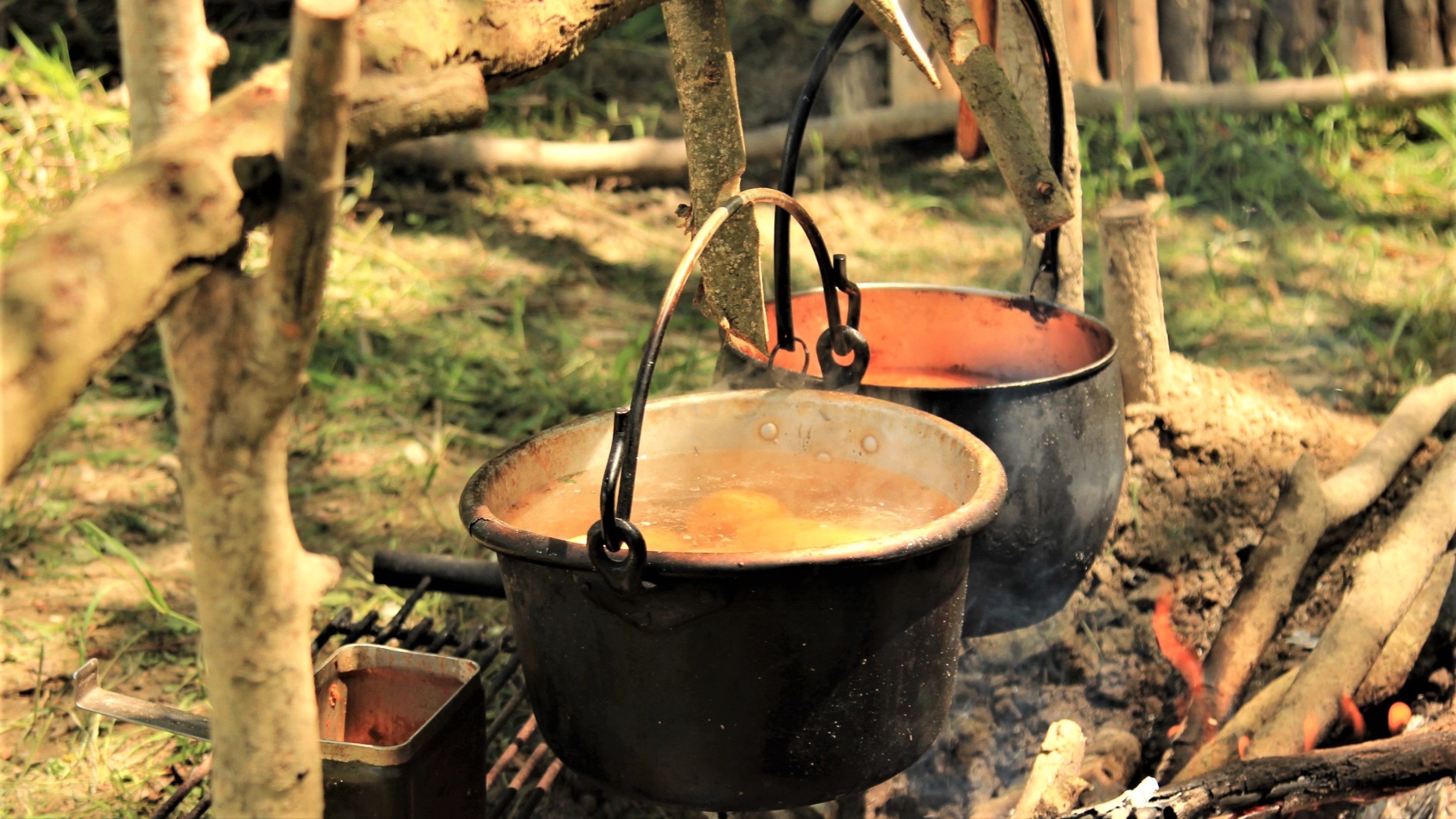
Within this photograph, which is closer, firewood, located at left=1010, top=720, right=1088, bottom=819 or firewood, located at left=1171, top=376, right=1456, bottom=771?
firewood, located at left=1010, top=720, right=1088, bottom=819

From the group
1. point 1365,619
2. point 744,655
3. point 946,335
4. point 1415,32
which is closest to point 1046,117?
point 946,335

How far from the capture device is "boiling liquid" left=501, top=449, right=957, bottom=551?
184cm

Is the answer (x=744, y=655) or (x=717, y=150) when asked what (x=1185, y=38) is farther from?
(x=744, y=655)

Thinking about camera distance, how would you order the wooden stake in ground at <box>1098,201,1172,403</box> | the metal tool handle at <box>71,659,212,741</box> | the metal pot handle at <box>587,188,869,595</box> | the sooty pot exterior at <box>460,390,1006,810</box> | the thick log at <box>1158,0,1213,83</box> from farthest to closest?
the thick log at <box>1158,0,1213,83</box> → the wooden stake in ground at <box>1098,201,1172,403</box> → the metal tool handle at <box>71,659,212,741</box> → the sooty pot exterior at <box>460,390,1006,810</box> → the metal pot handle at <box>587,188,869,595</box>

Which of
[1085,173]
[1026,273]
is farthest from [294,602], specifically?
[1085,173]

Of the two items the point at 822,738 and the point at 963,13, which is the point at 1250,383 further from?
the point at 822,738

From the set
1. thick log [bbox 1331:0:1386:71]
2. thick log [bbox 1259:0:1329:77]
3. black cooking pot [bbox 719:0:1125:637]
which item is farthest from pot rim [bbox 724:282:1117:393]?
thick log [bbox 1331:0:1386:71]

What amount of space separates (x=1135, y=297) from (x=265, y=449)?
2.52 m

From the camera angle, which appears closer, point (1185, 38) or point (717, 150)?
point (717, 150)

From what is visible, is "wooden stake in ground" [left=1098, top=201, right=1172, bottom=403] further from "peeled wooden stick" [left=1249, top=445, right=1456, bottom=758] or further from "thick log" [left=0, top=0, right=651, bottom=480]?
"thick log" [left=0, top=0, right=651, bottom=480]

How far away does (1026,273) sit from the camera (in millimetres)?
3320

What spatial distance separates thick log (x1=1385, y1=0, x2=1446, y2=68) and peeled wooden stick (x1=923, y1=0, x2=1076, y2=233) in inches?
182

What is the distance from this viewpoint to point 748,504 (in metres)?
1.95

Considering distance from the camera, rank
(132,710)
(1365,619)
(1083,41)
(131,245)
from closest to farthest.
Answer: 1. (131,245)
2. (132,710)
3. (1365,619)
4. (1083,41)
